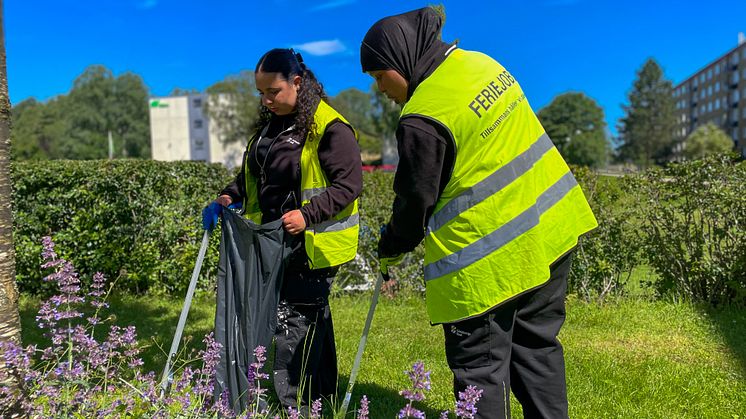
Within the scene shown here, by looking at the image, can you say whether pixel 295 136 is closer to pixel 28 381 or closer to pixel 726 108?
pixel 28 381

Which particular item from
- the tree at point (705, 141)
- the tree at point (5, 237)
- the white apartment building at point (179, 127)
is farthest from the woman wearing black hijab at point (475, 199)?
the white apartment building at point (179, 127)

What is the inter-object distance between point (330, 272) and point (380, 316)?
2088 mm

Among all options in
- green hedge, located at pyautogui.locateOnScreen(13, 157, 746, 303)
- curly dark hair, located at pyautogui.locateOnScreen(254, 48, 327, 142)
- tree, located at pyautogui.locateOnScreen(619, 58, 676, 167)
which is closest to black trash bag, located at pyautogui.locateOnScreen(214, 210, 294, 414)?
curly dark hair, located at pyautogui.locateOnScreen(254, 48, 327, 142)

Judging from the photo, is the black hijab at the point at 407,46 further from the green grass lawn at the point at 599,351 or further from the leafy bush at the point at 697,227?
the leafy bush at the point at 697,227

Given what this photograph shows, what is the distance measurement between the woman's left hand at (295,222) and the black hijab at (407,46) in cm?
73

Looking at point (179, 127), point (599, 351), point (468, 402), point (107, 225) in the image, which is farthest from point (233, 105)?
point (468, 402)

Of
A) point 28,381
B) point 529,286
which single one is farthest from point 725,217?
point 28,381

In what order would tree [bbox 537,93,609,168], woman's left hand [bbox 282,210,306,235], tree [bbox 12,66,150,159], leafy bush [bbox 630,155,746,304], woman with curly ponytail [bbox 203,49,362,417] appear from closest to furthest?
1. woman's left hand [bbox 282,210,306,235]
2. woman with curly ponytail [bbox 203,49,362,417]
3. leafy bush [bbox 630,155,746,304]
4. tree [bbox 12,66,150,159]
5. tree [bbox 537,93,609,168]

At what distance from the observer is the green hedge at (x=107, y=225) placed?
5.32 m

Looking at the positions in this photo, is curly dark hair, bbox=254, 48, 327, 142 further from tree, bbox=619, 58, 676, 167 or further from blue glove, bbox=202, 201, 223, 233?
tree, bbox=619, 58, 676, 167

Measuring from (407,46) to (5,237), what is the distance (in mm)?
1561

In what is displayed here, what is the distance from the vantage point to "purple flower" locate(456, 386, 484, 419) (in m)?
1.66

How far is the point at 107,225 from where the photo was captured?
17.7 ft

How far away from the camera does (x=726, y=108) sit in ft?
232
